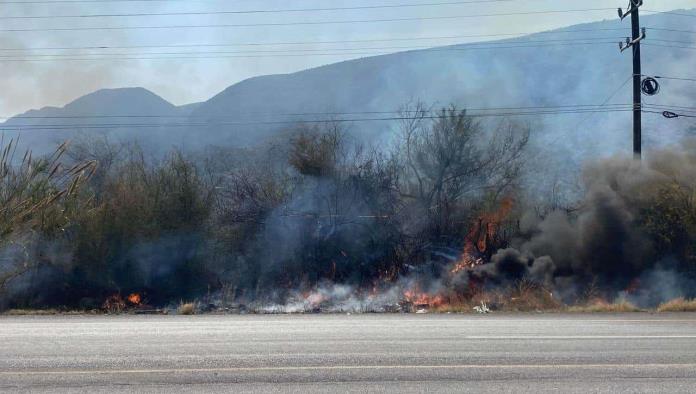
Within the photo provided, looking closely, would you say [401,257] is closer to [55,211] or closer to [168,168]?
[168,168]

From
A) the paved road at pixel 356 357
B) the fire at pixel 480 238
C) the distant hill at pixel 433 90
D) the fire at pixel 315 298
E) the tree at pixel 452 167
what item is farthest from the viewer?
the distant hill at pixel 433 90

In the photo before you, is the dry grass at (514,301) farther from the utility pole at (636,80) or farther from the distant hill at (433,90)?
the distant hill at (433,90)

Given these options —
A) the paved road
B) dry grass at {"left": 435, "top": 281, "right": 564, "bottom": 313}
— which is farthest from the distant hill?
the paved road

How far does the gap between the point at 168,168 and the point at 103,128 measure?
5213 cm

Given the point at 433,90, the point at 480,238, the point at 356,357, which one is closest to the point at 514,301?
the point at 480,238

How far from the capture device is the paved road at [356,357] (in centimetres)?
854

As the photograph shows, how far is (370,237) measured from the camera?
1139 inches

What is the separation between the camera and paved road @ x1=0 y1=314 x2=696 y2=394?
28.0 feet

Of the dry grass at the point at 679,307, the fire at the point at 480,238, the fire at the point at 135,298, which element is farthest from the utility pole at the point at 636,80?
the fire at the point at 135,298

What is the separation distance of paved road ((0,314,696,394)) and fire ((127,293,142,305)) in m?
12.1

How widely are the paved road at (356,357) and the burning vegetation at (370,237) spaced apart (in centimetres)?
850

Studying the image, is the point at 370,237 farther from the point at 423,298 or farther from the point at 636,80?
the point at 636,80

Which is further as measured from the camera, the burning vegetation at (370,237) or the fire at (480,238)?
the fire at (480,238)

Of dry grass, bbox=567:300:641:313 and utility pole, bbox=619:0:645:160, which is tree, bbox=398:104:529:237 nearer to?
utility pole, bbox=619:0:645:160
